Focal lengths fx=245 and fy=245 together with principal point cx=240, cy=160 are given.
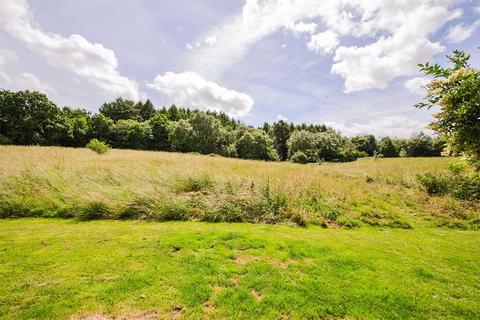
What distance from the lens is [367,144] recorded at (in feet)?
268

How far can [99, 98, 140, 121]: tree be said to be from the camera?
65750 millimetres

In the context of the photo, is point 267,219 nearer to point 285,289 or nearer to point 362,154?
point 285,289

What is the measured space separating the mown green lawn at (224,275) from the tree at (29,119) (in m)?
38.1

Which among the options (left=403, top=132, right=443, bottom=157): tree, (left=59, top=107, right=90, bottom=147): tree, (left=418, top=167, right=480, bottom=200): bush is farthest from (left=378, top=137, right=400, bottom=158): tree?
(left=59, top=107, right=90, bottom=147): tree

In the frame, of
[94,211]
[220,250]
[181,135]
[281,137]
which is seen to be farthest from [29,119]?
[281,137]

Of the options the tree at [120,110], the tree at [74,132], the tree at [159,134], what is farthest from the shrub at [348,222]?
the tree at [120,110]

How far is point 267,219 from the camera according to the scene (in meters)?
8.71

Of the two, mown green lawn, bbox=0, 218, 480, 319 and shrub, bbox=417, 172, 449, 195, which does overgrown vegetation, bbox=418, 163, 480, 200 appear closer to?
shrub, bbox=417, 172, 449, 195

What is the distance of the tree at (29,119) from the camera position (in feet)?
114

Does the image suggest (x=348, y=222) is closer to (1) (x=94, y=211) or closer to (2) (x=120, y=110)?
(1) (x=94, y=211)

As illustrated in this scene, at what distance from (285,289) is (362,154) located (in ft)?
248

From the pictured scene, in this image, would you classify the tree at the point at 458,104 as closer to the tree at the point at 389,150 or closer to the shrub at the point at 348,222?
the shrub at the point at 348,222

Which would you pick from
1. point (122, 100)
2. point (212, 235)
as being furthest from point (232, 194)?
point (122, 100)

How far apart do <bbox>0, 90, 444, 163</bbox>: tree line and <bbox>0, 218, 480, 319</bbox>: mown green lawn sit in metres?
28.0
